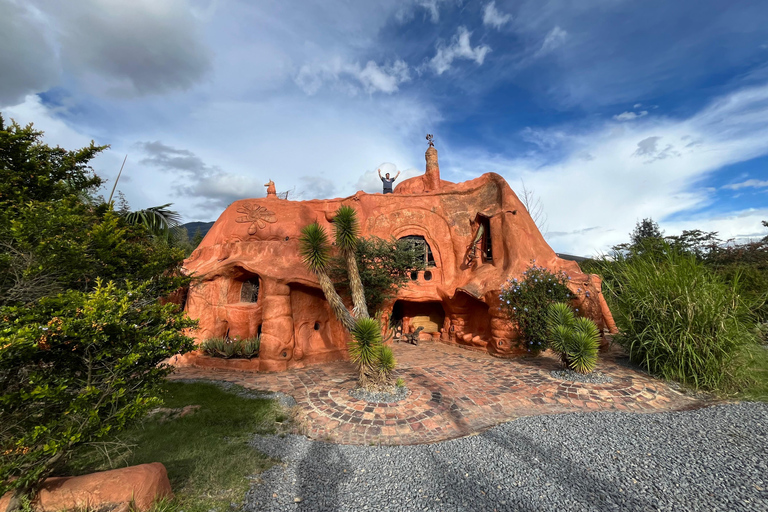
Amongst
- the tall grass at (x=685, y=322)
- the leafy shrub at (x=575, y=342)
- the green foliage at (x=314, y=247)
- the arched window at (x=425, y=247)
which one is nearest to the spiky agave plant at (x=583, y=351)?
the leafy shrub at (x=575, y=342)

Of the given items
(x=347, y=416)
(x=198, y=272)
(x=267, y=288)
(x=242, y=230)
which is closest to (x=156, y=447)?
(x=347, y=416)

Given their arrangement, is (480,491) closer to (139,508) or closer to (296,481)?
(296,481)

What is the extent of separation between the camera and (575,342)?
7227mm

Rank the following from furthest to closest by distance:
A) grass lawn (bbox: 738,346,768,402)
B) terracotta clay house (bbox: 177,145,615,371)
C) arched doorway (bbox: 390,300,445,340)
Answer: arched doorway (bbox: 390,300,445,340), terracotta clay house (bbox: 177,145,615,371), grass lawn (bbox: 738,346,768,402)

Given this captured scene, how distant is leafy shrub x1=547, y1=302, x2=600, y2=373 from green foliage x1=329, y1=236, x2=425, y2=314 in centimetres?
461

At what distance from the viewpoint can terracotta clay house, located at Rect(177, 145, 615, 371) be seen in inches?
373

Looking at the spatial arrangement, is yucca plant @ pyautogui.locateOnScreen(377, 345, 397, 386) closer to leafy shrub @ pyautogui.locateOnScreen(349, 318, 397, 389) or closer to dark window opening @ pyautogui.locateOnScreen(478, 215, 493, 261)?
leafy shrub @ pyautogui.locateOnScreen(349, 318, 397, 389)

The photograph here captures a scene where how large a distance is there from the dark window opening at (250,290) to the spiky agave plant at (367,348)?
5.32m

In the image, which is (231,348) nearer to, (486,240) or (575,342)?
(575,342)

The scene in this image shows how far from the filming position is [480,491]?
3.67 metres

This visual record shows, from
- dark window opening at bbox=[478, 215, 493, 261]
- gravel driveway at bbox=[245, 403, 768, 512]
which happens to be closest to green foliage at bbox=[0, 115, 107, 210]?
gravel driveway at bbox=[245, 403, 768, 512]

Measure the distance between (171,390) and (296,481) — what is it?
494 centimetres

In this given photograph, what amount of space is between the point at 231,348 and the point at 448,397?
6527 mm

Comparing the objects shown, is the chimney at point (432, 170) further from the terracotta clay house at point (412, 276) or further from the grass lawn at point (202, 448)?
the grass lawn at point (202, 448)
